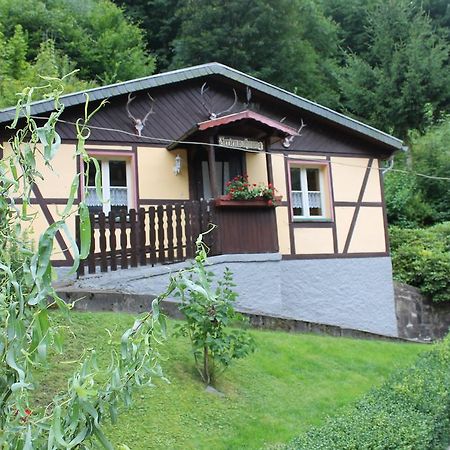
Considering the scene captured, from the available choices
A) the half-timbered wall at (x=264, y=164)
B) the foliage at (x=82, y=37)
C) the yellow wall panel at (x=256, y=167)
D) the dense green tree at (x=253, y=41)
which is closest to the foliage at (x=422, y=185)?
the dense green tree at (x=253, y=41)

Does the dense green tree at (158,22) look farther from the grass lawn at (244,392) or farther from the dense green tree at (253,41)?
the grass lawn at (244,392)

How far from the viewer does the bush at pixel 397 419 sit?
14.6ft

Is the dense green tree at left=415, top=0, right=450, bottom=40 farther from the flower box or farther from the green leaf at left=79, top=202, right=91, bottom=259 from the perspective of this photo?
the green leaf at left=79, top=202, right=91, bottom=259

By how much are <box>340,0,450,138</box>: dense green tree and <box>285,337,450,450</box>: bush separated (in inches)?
750

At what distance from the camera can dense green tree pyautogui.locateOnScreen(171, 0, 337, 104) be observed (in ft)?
76.5

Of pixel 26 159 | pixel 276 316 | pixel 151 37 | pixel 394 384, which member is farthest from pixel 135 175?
pixel 151 37

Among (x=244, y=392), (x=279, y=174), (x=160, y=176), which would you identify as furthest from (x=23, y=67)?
(x=244, y=392)

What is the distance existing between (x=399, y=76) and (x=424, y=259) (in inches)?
507

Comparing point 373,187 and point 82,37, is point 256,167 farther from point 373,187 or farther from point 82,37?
point 82,37

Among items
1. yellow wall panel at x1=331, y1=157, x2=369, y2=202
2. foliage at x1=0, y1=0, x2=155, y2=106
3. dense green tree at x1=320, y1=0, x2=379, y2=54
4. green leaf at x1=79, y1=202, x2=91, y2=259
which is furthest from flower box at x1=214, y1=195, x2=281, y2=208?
dense green tree at x1=320, y1=0, x2=379, y2=54

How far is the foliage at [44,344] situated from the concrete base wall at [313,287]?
7777mm

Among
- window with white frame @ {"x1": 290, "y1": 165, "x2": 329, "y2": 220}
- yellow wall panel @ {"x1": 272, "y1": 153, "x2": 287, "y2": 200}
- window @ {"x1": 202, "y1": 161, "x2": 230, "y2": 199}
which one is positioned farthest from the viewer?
window with white frame @ {"x1": 290, "y1": 165, "x2": 329, "y2": 220}

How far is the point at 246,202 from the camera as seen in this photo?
34.3 ft

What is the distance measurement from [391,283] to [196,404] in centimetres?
839
